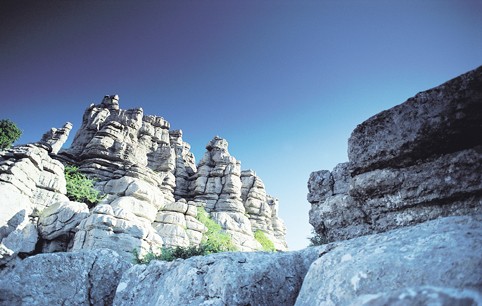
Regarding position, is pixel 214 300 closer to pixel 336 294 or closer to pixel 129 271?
pixel 336 294

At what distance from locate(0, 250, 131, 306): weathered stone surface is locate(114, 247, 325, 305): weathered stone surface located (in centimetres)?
127

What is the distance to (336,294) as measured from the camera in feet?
5.79

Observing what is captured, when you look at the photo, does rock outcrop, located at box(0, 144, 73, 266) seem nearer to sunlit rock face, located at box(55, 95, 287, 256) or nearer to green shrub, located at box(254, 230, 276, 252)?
sunlit rock face, located at box(55, 95, 287, 256)

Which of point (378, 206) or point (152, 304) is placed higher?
point (378, 206)

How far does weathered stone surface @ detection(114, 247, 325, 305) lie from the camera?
2.52m

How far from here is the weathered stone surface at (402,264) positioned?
1414mm

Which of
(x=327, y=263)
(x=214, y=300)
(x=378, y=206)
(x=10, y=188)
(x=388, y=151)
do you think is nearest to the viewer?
(x=327, y=263)

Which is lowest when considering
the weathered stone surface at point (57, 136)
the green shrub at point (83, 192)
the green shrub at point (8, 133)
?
the green shrub at point (83, 192)

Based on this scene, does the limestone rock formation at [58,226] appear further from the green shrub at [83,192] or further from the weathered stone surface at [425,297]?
the weathered stone surface at [425,297]

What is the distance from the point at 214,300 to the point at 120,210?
57.5 feet

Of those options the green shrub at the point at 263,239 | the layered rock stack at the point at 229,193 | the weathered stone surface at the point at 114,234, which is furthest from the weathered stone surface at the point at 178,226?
the green shrub at the point at 263,239

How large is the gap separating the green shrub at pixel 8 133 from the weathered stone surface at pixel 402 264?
204 ft

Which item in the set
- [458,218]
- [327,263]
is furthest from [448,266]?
[327,263]

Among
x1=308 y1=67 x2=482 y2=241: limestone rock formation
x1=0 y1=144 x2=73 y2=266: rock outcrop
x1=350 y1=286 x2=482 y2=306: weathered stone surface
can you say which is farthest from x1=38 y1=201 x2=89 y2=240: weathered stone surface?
x1=350 y1=286 x2=482 y2=306: weathered stone surface
